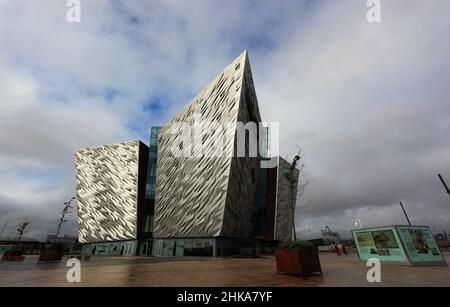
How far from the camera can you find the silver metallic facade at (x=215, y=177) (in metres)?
31.3

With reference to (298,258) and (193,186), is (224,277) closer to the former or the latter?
(298,258)

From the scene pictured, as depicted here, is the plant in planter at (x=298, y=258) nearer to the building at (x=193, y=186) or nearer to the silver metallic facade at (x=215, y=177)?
the building at (x=193, y=186)

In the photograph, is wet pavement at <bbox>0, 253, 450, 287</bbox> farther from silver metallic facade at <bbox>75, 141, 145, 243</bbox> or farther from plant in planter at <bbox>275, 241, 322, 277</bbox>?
silver metallic facade at <bbox>75, 141, 145, 243</bbox>

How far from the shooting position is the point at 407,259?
14.4m

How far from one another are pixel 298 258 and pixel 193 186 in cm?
2624

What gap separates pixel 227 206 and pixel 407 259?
63.6 ft

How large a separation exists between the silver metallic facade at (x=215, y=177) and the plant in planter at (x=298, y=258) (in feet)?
65.9

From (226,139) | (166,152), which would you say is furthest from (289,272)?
(166,152)

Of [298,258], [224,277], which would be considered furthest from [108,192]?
[298,258]

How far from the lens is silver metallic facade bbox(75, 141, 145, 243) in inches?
1741

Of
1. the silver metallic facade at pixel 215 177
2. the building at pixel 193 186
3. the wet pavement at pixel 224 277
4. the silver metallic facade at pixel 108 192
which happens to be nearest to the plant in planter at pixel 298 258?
the wet pavement at pixel 224 277

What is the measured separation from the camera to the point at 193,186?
114 ft

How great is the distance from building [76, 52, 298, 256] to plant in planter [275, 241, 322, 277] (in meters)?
19.2
